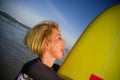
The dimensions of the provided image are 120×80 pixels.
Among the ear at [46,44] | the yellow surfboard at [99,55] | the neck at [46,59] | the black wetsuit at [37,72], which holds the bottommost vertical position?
the black wetsuit at [37,72]

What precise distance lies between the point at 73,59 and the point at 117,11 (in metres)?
0.33

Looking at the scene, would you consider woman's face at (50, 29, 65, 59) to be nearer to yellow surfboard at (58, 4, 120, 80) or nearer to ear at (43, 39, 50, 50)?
ear at (43, 39, 50, 50)

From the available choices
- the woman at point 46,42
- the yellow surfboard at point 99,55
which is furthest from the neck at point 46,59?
the yellow surfboard at point 99,55

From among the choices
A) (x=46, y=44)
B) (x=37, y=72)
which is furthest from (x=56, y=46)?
(x=37, y=72)

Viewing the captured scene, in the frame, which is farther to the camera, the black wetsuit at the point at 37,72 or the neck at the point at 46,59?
the neck at the point at 46,59

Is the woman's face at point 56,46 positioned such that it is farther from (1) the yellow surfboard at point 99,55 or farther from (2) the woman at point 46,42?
(1) the yellow surfboard at point 99,55

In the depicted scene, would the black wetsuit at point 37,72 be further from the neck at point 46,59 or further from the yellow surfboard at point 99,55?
the yellow surfboard at point 99,55

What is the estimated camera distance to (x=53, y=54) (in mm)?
881

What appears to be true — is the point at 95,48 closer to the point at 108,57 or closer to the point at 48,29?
the point at 108,57

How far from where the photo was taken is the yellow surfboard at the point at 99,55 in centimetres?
94

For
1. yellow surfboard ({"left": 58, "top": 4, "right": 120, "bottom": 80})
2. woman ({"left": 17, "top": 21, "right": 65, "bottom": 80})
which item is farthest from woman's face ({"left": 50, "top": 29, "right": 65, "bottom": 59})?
yellow surfboard ({"left": 58, "top": 4, "right": 120, "bottom": 80})

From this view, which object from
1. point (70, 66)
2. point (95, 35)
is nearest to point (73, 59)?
point (70, 66)

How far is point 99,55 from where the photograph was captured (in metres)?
0.96

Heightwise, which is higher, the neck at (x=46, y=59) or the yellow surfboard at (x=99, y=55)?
the yellow surfboard at (x=99, y=55)
